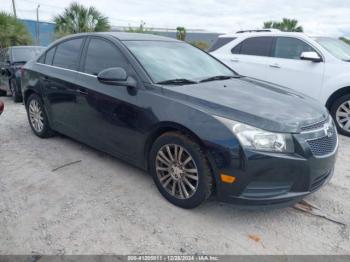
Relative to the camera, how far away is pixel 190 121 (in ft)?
9.53

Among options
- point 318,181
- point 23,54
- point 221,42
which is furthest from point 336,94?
point 23,54

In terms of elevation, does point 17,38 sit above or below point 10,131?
above

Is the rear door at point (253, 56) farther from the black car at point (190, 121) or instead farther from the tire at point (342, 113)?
the black car at point (190, 121)

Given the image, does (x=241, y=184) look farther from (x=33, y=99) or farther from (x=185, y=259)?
(x=33, y=99)

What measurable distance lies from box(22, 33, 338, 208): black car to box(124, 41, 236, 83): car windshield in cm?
1

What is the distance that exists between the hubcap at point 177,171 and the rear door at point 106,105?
16.3 inches

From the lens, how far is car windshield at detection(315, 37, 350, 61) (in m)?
5.89

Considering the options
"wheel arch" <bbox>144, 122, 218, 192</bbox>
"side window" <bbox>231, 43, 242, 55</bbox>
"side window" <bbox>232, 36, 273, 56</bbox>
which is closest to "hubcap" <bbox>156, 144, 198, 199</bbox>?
"wheel arch" <bbox>144, 122, 218, 192</bbox>

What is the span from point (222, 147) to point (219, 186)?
1.16 feet

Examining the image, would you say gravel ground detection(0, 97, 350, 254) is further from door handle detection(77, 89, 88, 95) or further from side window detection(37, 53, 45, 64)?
side window detection(37, 53, 45, 64)

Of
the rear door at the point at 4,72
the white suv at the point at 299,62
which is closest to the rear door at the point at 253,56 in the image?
the white suv at the point at 299,62

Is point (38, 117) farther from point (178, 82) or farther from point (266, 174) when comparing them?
point (266, 174)

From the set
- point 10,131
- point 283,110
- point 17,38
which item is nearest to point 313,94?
point 283,110

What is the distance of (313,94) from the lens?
19.3 feet
